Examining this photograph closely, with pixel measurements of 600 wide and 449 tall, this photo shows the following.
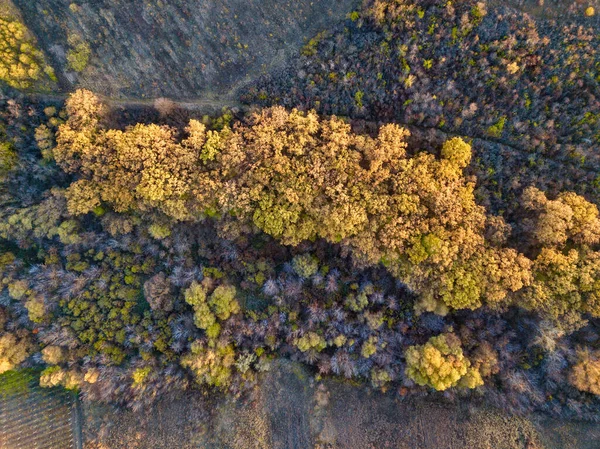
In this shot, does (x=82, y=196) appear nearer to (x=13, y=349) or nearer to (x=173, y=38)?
(x=13, y=349)

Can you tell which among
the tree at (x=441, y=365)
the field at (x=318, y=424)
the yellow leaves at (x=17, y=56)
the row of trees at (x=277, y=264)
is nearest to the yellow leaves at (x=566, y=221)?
the row of trees at (x=277, y=264)

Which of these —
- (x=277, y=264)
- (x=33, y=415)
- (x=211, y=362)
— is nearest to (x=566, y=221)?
(x=277, y=264)

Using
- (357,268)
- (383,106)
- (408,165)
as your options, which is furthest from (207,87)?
(357,268)

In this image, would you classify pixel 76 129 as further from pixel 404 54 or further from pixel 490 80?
pixel 490 80

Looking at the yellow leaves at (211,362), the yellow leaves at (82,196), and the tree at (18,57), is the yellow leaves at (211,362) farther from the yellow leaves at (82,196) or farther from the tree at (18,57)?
the tree at (18,57)

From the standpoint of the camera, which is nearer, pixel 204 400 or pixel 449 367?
pixel 449 367

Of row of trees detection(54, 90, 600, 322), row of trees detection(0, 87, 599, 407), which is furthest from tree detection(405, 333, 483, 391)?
row of trees detection(54, 90, 600, 322)
